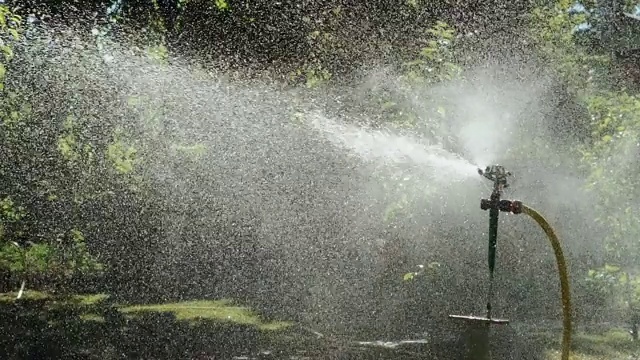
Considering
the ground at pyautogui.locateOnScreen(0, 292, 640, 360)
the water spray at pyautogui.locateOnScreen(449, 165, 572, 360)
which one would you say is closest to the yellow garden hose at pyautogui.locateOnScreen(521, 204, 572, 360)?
the water spray at pyautogui.locateOnScreen(449, 165, 572, 360)

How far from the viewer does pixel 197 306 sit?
39.3ft

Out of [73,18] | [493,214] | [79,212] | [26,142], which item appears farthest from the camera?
[79,212]

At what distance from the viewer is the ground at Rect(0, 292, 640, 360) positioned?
7.80 metres

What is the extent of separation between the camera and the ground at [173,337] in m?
7.80

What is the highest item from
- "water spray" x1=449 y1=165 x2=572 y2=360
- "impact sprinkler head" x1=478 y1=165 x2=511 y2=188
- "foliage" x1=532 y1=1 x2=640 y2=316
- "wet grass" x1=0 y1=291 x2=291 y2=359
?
"foliage" x1=532 y1=1 x2=640 y2=316

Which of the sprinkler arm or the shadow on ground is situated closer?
the sprinkler arm

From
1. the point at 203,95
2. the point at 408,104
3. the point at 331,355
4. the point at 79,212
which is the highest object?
the point at 203,95

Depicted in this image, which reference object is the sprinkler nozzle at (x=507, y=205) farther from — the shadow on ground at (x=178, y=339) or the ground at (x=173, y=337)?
the ground at (x=173, y=337)

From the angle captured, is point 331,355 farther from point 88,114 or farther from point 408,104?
point 88,114

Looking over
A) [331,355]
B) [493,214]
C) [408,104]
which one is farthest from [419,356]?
[493,214]

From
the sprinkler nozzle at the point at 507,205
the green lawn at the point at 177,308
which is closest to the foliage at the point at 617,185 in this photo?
the sprinkler nozzle at the point at 507,205

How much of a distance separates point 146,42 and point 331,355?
22.8ft

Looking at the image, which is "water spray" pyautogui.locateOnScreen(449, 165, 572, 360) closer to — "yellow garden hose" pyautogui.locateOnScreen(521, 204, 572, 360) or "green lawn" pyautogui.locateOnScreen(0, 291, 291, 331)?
"yellow garden hose" pyautogui.locateOnScreen(521, 204, 572, 360)

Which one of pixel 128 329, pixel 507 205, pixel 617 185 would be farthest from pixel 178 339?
pixel 507 205
